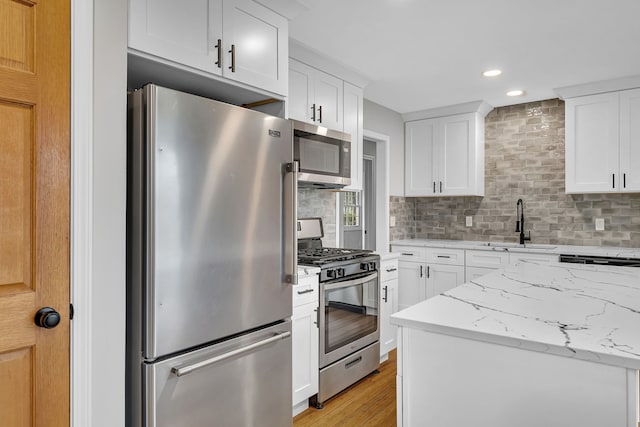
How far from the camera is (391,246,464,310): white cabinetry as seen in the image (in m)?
4.26

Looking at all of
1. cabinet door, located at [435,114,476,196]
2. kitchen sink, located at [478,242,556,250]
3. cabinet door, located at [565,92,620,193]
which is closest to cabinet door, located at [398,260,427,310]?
kitchen sink, located at [478,242,556,250]

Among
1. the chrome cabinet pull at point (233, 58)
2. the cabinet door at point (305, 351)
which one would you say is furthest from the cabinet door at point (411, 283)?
the chrome cabinet pull at point (233, 58)

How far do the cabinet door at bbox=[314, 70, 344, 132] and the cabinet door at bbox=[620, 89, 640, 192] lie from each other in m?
2.59

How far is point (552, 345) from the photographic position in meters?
1.15

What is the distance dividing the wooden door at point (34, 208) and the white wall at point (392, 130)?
3.19 m

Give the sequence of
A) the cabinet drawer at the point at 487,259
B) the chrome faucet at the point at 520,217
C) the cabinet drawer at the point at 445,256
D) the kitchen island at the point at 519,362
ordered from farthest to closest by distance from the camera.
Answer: the chrome faucet at the point at 520,217 < the cabinet drawer at the point at 445,256 < the cabinet drawer at the point at 487,259 < the kitchen island at the point at 519,362

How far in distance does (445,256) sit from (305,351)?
7.71ft

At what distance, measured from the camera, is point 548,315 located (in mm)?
1448

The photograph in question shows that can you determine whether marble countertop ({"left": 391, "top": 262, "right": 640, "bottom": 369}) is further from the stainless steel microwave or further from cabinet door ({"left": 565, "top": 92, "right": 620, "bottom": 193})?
cabinet door ({"left": 565, "top": 92, "right": 620, "bottom": 193})

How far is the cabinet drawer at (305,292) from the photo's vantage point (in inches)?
95.0

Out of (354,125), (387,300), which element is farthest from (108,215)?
(387,300)

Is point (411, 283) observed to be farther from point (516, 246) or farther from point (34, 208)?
point (34, 208)

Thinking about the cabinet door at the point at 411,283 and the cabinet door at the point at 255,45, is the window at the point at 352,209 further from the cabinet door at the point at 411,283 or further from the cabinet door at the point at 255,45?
the cabinet door at the point at 255,45

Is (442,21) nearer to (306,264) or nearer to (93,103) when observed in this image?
(306,264)
